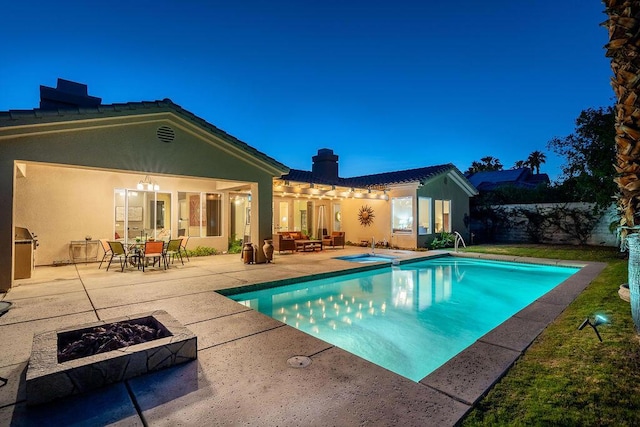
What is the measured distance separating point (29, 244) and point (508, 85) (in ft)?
127

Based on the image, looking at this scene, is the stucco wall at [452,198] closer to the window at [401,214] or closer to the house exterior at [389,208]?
the house exterior at [389,208]

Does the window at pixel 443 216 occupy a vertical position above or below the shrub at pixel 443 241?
above

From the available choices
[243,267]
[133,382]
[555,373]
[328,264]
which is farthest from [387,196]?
[133,382]

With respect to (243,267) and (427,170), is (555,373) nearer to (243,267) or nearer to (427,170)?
(243,267)

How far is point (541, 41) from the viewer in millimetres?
19250

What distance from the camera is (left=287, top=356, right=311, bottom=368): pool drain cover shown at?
3234mm

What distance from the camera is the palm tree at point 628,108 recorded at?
11.2 feet

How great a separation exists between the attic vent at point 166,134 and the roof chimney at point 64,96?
253 centimetres

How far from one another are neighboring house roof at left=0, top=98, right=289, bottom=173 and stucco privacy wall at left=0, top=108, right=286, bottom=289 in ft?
0.09

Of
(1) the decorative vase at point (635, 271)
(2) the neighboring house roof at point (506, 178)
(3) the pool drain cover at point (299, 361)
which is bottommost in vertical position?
(3) the pool drain cover at point (299, 361)

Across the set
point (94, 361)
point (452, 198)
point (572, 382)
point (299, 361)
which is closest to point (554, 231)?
point (452, 198)

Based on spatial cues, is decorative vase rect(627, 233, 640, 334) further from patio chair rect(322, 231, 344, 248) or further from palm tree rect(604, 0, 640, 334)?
patio chair rect(322, 231, 344, 248)

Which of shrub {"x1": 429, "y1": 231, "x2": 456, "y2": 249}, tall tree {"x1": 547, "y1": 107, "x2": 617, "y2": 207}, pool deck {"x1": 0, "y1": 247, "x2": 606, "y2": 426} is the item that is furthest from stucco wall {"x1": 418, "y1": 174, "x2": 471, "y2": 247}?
pool deck {"x1": 0, "y1": 247, "x2": 606, "y2": 426}

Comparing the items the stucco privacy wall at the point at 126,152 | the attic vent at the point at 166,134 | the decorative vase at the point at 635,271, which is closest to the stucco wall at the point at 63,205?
the stucco privacy wall at the point at 126,152
